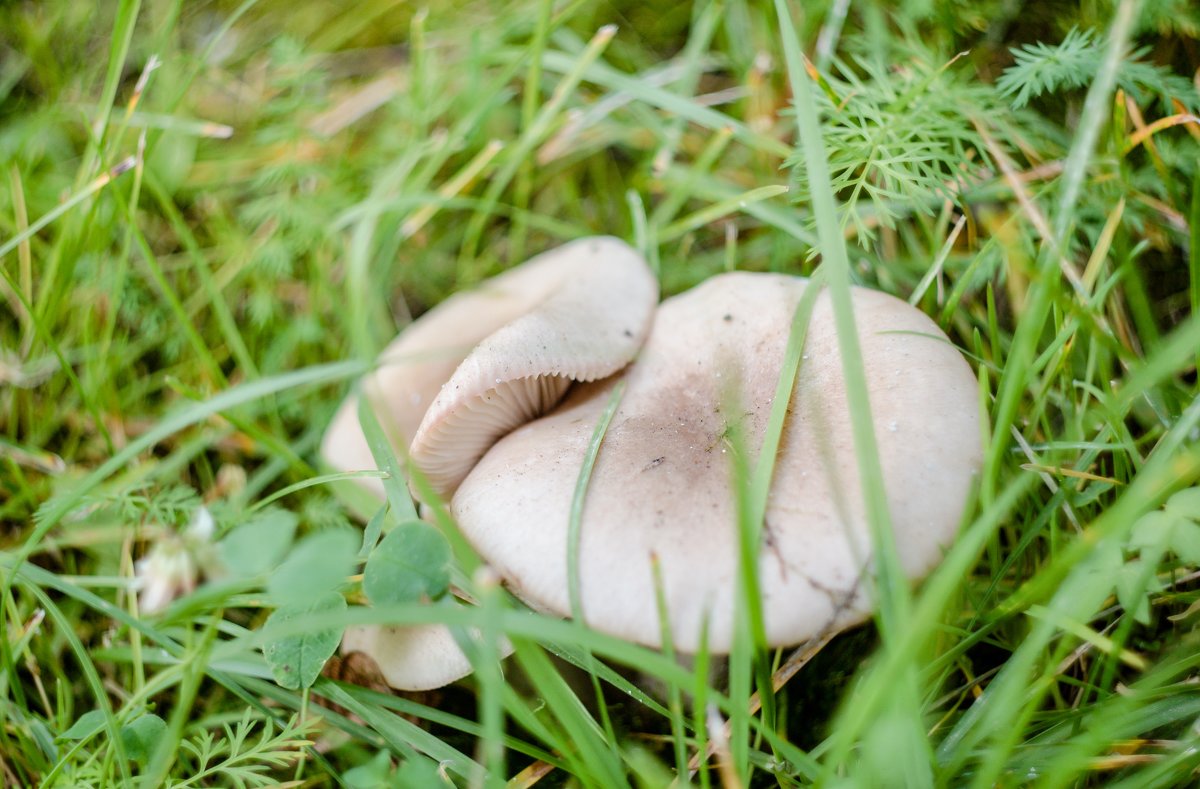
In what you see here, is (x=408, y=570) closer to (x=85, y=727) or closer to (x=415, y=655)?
(x=415, y=655)

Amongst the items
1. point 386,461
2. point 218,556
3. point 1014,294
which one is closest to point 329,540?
point 386,461

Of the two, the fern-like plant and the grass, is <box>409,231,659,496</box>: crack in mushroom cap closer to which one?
the grass

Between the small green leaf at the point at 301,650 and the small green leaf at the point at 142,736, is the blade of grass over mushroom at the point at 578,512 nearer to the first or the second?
the small green leaf at the point at 301,650

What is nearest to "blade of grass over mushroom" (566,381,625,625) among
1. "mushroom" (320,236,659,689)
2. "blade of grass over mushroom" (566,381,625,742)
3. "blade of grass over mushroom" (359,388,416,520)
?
"blade of grass over mushroom" (566,381,625,742)

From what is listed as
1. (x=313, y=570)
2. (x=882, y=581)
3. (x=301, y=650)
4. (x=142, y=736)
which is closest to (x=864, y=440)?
(x=882, y=581)

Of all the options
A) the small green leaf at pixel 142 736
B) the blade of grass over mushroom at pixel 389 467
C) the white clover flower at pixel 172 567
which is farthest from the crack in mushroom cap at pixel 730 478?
the small green leaf at pixel 142 736

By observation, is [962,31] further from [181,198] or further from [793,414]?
[181,198]
